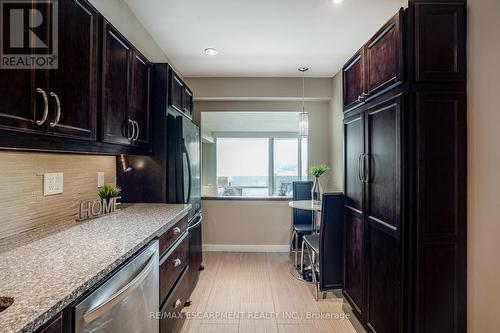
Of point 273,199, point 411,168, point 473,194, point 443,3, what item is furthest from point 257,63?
point 473,194

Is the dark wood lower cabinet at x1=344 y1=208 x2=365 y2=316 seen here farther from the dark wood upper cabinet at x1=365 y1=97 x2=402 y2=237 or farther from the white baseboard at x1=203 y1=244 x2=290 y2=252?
the white baseboard at x1=203 y1=244 x2=290 y2=252

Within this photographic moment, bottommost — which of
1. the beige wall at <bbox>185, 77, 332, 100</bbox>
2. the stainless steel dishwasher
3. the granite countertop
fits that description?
the stainless steel dishwasher

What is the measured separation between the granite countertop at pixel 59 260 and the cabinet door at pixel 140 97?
74cm

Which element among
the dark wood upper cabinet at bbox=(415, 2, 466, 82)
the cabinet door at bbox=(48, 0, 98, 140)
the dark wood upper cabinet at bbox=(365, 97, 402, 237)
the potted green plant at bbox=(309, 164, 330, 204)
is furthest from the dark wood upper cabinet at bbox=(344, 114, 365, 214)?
the cabinet door at bbox=(48, 0, 98, 140)

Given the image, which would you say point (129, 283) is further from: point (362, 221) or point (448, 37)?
point (448, 37)

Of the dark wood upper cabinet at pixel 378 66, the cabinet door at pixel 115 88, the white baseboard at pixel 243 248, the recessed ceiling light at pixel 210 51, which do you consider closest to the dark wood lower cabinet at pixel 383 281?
the dark wood upper cabinet at pixel 378 66

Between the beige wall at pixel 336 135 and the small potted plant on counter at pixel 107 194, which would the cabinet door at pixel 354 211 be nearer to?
the beige wall at pixel 336 135

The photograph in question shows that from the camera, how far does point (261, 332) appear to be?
225cm

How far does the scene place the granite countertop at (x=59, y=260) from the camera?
2.55 feet

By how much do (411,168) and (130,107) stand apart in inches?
75.6

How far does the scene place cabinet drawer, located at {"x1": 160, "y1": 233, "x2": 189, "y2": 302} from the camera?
1790mm

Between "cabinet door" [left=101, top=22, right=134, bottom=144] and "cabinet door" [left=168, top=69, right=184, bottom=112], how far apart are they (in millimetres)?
575

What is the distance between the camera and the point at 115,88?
1.84 meters

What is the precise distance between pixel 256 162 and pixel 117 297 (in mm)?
6524
